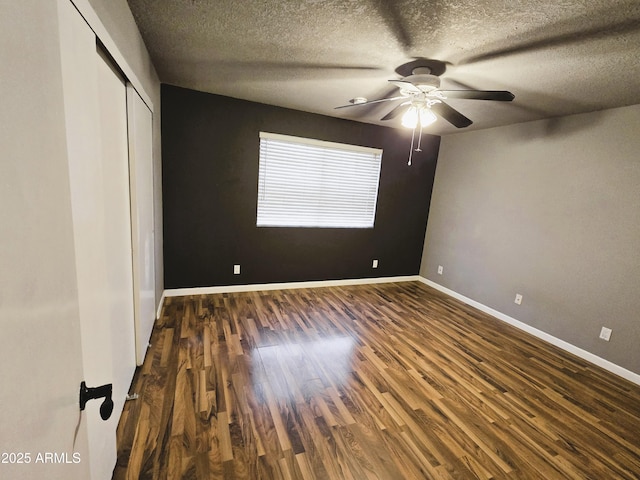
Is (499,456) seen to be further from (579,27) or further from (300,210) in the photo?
(300,210)

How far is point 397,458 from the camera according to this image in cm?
160

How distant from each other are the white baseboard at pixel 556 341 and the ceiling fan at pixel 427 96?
2558mm

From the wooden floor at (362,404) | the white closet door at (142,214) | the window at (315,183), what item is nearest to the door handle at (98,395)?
the wooden floor at (362,404)

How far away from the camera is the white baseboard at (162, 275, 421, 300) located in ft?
11.4

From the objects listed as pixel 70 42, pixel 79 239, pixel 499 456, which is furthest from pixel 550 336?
pixel 70 42

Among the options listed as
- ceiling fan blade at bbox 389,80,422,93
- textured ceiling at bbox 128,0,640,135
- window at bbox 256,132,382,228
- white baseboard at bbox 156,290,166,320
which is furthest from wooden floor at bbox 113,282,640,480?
textured ceiling at bbox 128,0,640,135

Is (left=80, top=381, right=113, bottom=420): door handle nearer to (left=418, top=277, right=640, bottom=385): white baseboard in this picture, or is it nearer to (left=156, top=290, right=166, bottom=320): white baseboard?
(left=156, top=290, right=166, bottom=320): white baseboard

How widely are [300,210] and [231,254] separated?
1087mm

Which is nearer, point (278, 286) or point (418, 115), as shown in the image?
point (418, 115)

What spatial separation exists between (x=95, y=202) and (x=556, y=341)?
4174 millimetres

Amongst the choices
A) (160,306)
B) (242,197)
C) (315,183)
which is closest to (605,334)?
(315,183)

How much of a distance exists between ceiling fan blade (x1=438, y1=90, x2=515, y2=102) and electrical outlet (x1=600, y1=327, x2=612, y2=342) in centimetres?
250

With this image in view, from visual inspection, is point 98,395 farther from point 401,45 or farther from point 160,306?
point 160,306

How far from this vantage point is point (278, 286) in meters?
3.98
